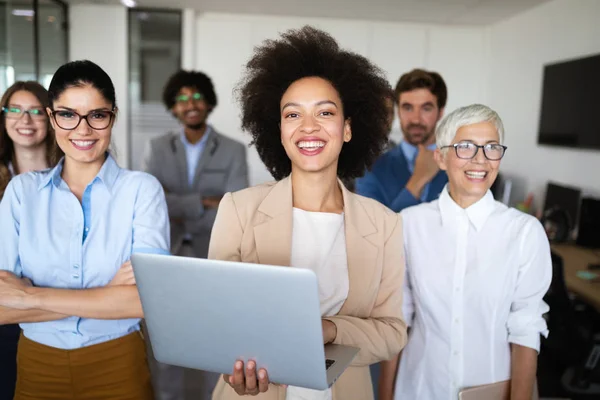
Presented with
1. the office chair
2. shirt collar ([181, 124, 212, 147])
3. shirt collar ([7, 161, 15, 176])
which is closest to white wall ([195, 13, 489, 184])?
shirt collar ([181, 124, 212, 147])

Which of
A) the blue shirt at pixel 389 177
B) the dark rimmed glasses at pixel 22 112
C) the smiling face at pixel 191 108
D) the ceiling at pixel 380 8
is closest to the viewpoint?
the dark rimmed glasses at pixel 22 112

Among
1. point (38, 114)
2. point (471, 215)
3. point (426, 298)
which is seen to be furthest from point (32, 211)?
point (471, 215)

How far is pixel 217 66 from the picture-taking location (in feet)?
22.6

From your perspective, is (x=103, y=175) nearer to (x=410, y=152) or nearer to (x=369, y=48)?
(x=410, y=152)

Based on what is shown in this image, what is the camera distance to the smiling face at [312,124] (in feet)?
4.76

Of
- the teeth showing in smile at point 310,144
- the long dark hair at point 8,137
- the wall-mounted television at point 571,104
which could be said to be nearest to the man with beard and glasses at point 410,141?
the teeth showing in smile at point 310,144

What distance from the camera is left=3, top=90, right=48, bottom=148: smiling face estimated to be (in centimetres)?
211

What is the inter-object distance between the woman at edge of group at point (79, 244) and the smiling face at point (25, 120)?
0.61m

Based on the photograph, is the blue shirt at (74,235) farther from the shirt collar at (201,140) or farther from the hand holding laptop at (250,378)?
the shirt collar at (201,140)

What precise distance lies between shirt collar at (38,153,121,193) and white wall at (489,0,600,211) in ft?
13.8

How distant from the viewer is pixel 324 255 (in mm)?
1511

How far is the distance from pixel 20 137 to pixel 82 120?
75cm

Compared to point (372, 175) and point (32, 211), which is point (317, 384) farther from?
point (372, 175)

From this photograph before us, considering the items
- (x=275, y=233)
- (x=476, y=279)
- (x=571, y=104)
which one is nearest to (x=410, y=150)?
(x=476, y=279)
